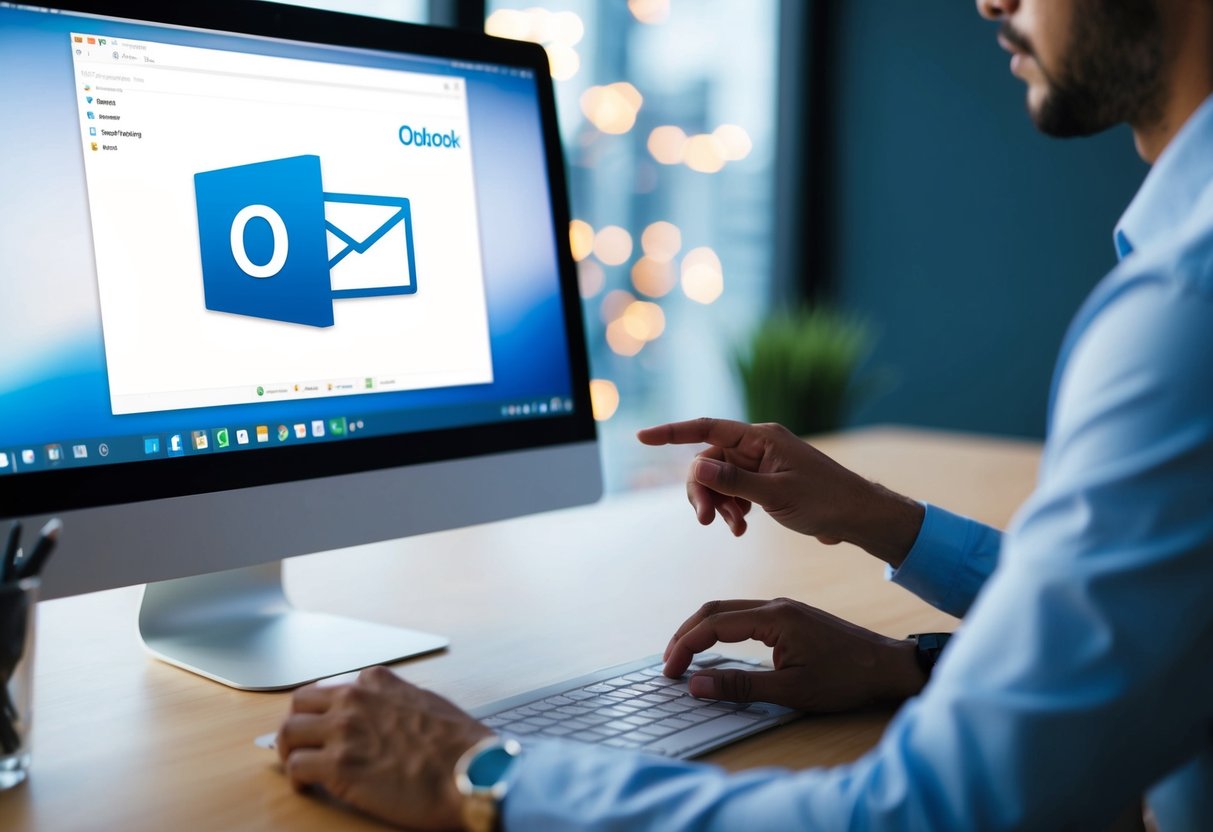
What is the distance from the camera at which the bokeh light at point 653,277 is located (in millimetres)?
3473

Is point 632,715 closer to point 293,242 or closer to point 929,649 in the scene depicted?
point 929,649

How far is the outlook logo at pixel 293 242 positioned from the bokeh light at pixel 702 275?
2.63 meters

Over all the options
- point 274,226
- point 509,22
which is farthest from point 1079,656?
point 509,22

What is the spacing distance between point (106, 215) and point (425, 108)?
0.34m

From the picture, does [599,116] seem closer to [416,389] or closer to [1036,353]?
[1036,353]

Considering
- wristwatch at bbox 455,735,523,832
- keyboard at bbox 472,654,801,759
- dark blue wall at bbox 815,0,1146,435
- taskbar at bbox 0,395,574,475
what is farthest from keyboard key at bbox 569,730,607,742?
dark blue wall at bbox 815,0,1146,435

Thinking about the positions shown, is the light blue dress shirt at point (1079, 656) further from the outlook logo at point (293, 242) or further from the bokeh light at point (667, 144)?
the bokeh light at point (667, 144)

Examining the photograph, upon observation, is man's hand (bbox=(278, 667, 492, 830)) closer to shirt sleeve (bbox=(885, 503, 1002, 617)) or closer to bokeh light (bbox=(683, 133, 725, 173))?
shirt sleeve (bbox=(885, 503, 1002, 617))

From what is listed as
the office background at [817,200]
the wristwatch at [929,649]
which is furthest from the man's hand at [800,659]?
the office background at [817,200]

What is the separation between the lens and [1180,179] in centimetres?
75

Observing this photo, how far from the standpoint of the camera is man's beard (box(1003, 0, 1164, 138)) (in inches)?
30.8

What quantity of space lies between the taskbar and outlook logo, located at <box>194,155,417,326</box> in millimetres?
96

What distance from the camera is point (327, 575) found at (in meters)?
1.33

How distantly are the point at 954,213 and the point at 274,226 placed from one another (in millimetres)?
3138
